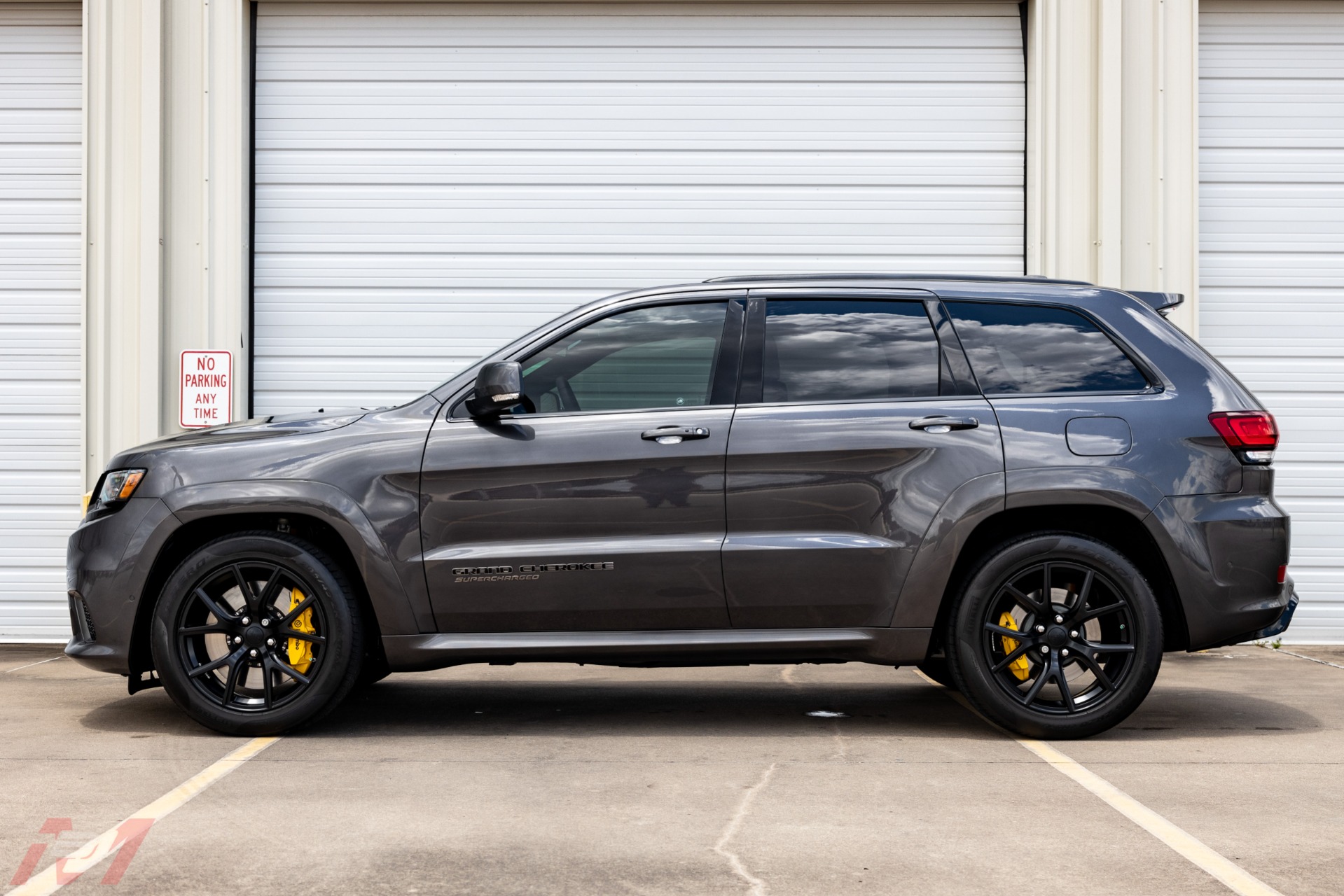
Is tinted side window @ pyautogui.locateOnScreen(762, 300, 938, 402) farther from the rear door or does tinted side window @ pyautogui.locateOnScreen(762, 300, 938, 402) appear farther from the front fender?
the front fender

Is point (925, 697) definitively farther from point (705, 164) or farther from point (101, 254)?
point (101, 254)

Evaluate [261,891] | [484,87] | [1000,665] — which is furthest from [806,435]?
[484,87]

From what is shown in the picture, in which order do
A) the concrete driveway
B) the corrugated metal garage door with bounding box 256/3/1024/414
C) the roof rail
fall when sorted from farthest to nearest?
the corrugated metal garage door with bounding box 256/3/1024/414 < the roof rail < the concrete driveway

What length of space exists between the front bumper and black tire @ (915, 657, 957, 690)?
3444mm

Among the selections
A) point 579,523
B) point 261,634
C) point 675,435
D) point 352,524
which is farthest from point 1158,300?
point 261,634

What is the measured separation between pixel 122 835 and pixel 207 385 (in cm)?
528

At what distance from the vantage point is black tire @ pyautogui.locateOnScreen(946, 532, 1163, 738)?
204 inches

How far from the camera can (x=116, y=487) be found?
5410 mm

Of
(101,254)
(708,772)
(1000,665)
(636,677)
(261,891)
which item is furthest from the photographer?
(101,254)

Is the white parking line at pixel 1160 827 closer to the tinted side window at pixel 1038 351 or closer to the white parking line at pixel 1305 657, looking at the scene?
the tinted side window at pixel 1038 351

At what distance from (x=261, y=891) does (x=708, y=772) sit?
70.7 inches

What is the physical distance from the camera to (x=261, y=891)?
11.1 feet

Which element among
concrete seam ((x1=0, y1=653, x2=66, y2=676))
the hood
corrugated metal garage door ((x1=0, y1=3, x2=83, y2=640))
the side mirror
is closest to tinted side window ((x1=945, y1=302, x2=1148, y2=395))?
the side mirror

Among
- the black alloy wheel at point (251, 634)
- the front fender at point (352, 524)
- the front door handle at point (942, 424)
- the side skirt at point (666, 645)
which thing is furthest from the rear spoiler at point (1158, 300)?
the black alloy wheel at point (251, 634)
